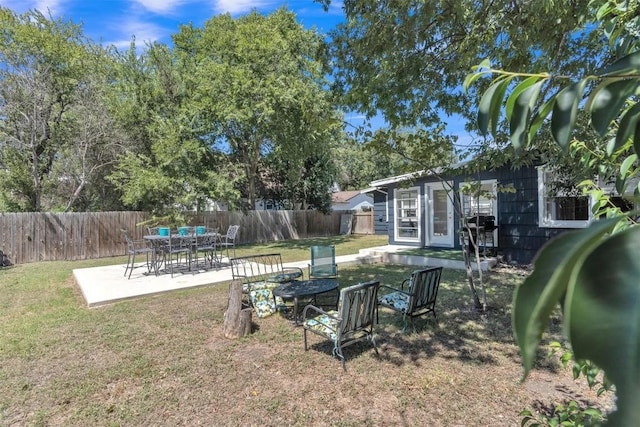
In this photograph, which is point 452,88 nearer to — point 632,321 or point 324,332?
point 324,332

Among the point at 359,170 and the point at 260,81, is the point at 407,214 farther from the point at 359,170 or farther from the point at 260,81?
the point at 359,170

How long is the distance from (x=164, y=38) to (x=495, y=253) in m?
15.8

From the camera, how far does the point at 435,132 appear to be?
5.85 metres

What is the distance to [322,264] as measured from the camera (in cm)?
760

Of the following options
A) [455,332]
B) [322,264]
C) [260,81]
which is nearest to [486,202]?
[322,264]

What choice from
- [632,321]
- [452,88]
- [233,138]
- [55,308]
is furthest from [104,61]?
[632,321]

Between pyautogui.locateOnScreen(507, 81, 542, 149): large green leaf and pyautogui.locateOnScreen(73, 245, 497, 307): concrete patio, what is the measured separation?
7.38m

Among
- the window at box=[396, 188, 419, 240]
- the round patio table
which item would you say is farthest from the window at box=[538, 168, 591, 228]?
the round patio table

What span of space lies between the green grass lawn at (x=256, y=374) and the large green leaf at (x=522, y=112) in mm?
2964

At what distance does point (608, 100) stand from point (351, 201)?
30.0 m

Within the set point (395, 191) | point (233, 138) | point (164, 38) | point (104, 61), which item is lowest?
point (395, 191)

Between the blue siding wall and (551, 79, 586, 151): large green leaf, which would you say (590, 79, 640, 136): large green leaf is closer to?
(551, 79, 586, 151): large green leaf

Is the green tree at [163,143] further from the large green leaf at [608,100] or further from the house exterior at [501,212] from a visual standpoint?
the large green leaf at [608,100]

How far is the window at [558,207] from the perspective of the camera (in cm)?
859
